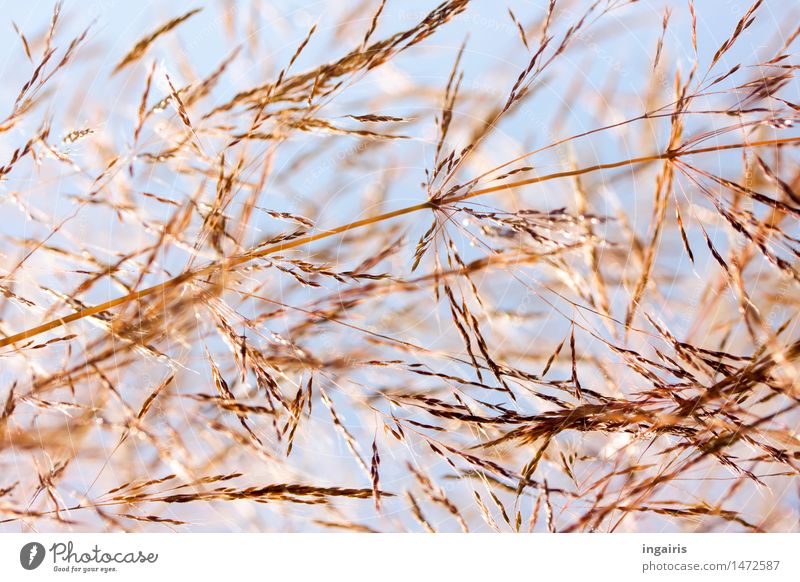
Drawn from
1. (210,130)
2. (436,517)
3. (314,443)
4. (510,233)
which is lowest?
(436,517)

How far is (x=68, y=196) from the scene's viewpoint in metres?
1.29

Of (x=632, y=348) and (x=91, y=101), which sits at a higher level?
(x=91, y=101)

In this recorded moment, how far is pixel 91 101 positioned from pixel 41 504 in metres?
0.91

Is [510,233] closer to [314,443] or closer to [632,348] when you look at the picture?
[632,348]

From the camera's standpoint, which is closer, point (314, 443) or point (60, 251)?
point (60, 251)
